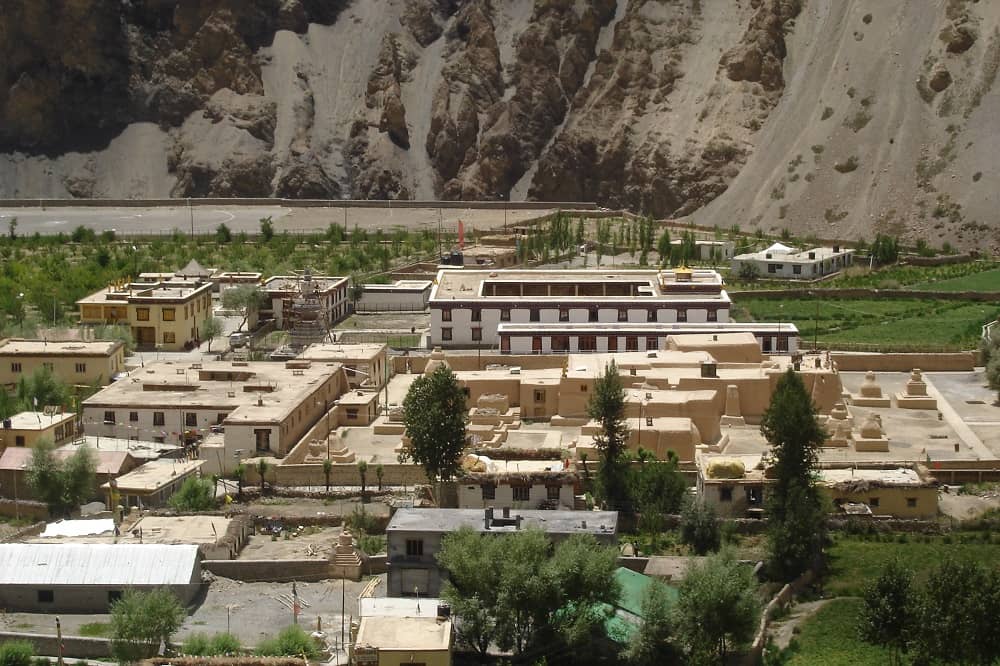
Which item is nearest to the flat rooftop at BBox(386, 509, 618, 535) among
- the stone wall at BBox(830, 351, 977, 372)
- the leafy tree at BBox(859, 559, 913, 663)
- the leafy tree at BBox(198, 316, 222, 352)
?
the leafy tree at BBox(859, 559, 913, 663)

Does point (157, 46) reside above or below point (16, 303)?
above

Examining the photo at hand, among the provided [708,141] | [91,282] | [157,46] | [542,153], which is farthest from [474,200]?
[91,282]

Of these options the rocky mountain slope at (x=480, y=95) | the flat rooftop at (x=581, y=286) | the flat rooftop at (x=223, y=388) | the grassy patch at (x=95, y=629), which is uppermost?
the rocky mountain slope at (x=480, y=95)

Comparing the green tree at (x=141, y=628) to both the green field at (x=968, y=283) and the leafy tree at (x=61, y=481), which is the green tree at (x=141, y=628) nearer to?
the leafy tree at (x=61, y=481)

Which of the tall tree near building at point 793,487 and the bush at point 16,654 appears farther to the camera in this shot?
the tall tree near building at point 793,487

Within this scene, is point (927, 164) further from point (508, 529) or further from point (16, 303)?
point (508, 529)

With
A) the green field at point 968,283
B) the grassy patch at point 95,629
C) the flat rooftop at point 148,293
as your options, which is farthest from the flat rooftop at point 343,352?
the green field at point 968,283
